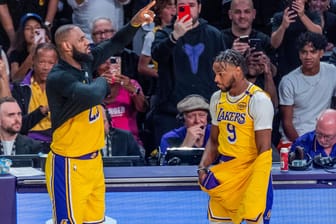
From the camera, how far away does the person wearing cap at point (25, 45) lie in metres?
9.07

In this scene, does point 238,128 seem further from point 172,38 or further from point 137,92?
point 137,92

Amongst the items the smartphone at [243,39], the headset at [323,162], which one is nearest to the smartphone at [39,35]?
the smartphone at [243,39]

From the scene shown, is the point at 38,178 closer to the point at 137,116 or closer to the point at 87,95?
the point at 87,95

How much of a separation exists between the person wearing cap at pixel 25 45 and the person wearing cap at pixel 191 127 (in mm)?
1893

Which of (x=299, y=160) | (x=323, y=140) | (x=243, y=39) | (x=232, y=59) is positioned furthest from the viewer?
(x=243, y=39)

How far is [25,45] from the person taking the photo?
9.28m

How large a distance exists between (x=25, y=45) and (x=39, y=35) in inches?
10.1

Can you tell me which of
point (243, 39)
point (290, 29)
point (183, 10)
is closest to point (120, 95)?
point (183, 10)

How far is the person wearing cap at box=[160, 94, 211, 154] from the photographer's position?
24.9 ft

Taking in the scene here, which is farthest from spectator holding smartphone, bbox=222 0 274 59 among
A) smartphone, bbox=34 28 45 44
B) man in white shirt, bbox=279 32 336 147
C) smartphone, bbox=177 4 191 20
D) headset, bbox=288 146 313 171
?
headset, bbox=288 146 313 171

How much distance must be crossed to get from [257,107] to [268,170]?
17.0 inches

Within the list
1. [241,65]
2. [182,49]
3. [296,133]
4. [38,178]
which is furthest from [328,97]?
[38,178]

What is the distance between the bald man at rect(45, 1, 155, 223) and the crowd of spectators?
79.7 inches

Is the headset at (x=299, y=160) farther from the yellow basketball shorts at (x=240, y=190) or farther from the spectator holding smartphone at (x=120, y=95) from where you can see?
the spectator holding smartphone at (x=120, y=95)
